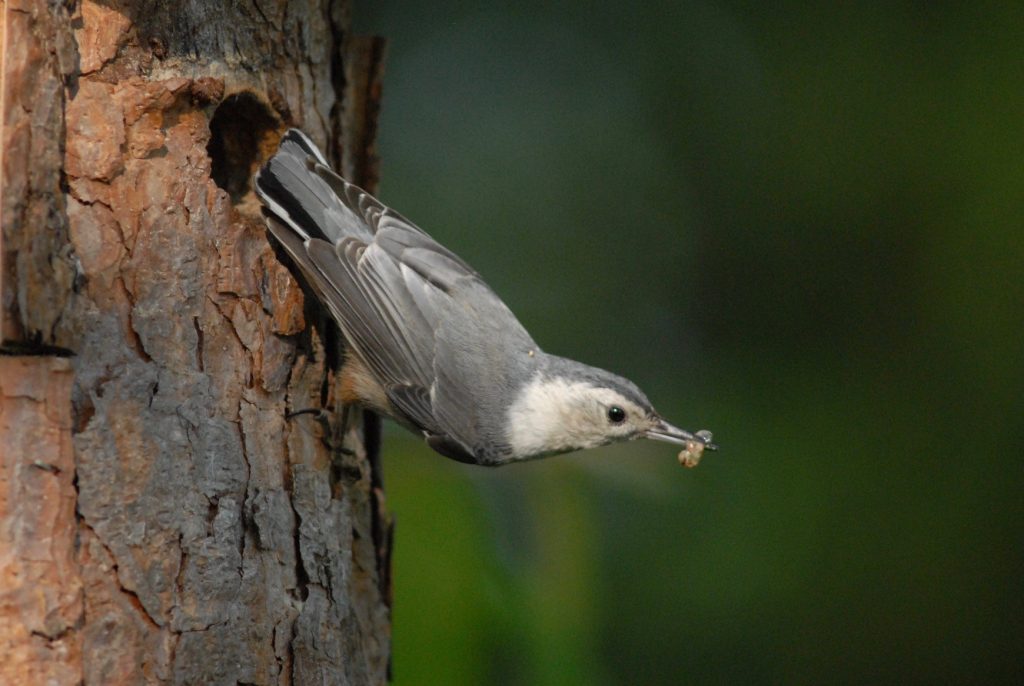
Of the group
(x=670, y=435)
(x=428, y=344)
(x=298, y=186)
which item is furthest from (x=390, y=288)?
(x=670, y=435)

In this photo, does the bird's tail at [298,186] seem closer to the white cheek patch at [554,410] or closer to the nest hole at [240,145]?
the nest hole at [240,145]

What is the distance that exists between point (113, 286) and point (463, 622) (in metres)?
1.30

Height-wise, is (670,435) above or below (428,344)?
below

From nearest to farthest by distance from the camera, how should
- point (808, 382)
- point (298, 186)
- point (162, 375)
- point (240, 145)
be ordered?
point (162, 375), point (298, 186), point (240, 145), point (808, 382)

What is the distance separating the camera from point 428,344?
2.73 m

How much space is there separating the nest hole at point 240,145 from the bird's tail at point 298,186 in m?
0.08

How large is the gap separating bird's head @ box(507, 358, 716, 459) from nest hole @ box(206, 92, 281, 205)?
3.00ft

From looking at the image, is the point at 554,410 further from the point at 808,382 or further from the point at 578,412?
the point at 808,382

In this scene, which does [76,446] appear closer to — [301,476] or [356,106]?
[301,476]

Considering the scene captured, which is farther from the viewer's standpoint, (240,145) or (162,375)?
(240,145)

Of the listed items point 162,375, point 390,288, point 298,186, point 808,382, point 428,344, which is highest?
point 808,382

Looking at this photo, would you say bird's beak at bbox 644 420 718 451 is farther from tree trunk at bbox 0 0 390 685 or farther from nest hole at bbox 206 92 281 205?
nest hole at bbox 206 92 281 205

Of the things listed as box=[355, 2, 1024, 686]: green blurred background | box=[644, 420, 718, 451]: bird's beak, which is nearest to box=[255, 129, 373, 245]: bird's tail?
box=[355, 2, 1024, 686]: green blurred background

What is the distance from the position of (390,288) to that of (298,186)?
378mm
